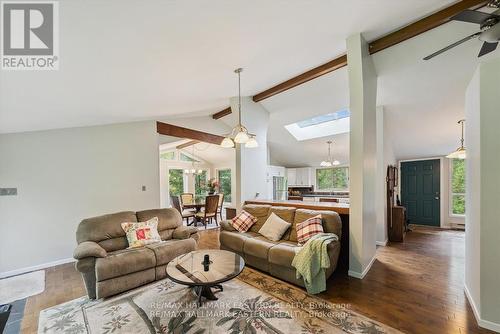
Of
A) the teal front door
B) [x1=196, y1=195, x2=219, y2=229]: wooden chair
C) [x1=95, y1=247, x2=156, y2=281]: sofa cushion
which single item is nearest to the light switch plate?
[x1=95, y1=247, x2=156, y2=281]: sofa cushion

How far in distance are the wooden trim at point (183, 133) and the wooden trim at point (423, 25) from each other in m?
4.34

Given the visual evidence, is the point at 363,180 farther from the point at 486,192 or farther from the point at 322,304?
the point at 322,304

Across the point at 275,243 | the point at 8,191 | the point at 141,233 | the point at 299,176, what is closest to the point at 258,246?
the point at 275,243

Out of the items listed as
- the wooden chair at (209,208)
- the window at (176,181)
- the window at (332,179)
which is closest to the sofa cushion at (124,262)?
the wooden chair at (209,208)

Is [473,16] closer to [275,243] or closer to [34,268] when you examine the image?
[275,243]

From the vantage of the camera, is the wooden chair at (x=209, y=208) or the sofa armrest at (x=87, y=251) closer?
the sofa armrest at (x=87, y=251)

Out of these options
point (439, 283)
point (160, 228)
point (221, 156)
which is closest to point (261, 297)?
point (160, 228)

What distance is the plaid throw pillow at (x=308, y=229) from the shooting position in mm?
3111

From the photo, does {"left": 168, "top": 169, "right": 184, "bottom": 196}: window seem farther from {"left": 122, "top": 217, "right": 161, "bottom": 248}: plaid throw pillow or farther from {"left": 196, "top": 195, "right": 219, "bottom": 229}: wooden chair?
{"left": 122, "top": 217, "right": 161, "bottom": 248}: plaid throw pillow

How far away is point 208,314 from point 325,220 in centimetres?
197

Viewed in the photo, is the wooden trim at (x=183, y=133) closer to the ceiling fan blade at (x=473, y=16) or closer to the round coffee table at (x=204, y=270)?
the round coffee table at (x=204, y=270)

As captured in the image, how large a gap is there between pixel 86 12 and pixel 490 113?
3427 millimetres

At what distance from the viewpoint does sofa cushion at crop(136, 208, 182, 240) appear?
359 cm

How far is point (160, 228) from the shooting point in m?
3.61
